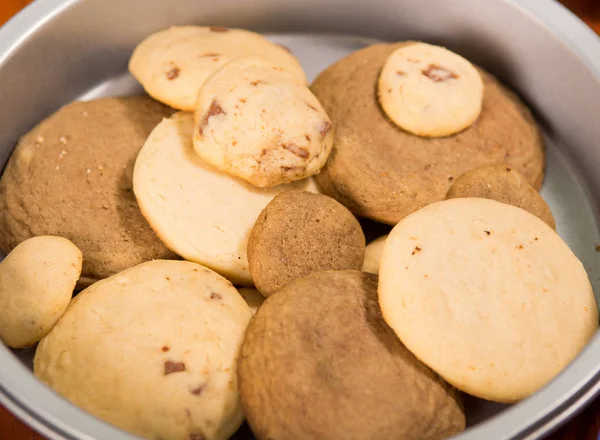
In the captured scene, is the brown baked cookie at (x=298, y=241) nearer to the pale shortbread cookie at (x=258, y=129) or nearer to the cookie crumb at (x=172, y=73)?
the pale shortbread cookie at (x=258, y=129)

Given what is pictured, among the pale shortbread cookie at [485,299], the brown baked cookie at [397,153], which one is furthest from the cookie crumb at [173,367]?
the brown baked cookie at [397,153]

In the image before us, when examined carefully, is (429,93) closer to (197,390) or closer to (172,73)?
(172,73)

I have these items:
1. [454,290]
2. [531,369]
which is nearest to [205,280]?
[454,290]

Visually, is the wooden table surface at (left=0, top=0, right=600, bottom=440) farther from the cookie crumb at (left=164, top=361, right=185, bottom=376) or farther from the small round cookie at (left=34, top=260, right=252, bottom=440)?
the cookie crumb at (left=164, top=361, right=185, bottom=376)

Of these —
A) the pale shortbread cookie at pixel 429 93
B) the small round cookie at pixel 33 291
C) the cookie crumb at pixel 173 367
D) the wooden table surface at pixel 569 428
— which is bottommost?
the wooden table surface at pixel 569 428

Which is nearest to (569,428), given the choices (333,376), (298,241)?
(333,376)

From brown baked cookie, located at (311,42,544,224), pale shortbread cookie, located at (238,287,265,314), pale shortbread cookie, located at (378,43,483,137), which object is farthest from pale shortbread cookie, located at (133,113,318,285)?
pale shortbread cookie, located at (378,43,483,137)
